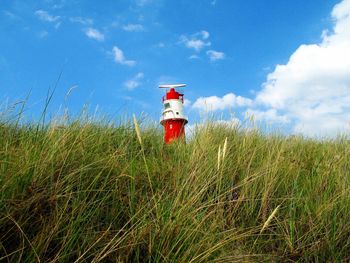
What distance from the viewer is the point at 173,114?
7273mm

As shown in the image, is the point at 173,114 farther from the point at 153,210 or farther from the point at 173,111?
the point at 153,210

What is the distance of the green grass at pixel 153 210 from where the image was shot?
228cm

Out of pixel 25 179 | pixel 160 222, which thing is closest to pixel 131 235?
pixel 160 222

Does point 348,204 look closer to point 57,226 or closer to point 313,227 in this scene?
point 313,227

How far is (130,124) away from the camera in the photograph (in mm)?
5434

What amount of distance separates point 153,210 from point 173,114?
4.47 metres

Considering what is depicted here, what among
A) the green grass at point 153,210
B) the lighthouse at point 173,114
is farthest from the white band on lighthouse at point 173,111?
the green grass at point 153,210

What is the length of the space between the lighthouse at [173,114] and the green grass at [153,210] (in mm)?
2395

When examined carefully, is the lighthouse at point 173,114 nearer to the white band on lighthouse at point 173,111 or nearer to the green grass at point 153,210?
the white band on lighthouse at point 173,111

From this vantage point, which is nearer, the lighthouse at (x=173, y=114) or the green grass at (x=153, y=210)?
the green grass at (x=153, y=210)

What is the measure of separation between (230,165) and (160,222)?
143 cm

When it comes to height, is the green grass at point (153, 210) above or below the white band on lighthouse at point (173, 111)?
below

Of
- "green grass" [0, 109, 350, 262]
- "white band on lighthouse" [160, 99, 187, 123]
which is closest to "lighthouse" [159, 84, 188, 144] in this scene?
"white band on lighthouse" [160, 99, 187, 123]

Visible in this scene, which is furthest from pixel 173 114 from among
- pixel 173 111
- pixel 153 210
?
pixel 153 210
